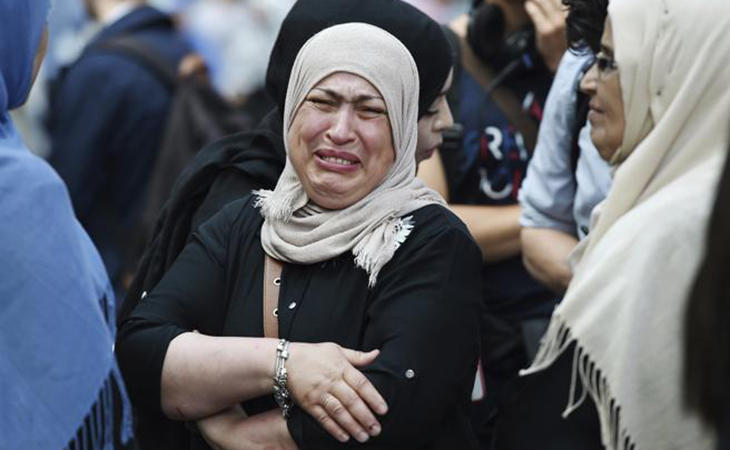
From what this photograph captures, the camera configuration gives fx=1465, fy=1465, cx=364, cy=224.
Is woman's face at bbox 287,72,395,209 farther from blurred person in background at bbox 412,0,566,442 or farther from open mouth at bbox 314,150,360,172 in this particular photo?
blurred person in background at bbox 412,0,566,442

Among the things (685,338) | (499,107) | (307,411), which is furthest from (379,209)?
(499,107)

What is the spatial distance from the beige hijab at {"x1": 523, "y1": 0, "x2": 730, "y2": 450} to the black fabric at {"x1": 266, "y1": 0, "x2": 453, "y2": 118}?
18.5 inches

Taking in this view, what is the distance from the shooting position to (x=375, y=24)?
3582 millimetres

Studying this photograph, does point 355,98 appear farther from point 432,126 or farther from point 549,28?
point 549,28


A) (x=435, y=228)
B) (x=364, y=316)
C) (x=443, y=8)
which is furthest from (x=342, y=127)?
(x=443, y=8)

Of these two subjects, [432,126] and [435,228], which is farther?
[432,126]

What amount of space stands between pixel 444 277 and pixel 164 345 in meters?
0.62

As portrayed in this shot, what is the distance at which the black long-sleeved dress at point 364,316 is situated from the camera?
305cm

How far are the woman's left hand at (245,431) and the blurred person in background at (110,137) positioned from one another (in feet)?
10.8

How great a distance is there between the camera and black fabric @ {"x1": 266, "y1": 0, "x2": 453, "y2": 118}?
3588 millimetres

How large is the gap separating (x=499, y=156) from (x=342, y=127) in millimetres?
1417

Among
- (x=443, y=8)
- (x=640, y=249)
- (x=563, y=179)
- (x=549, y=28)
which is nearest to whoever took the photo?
(x=640, y=249)

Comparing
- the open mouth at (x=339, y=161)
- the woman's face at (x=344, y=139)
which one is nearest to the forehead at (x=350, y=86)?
the woman's face at (x=344, y=139)

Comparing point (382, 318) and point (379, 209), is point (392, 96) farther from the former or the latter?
point (382, 318)
